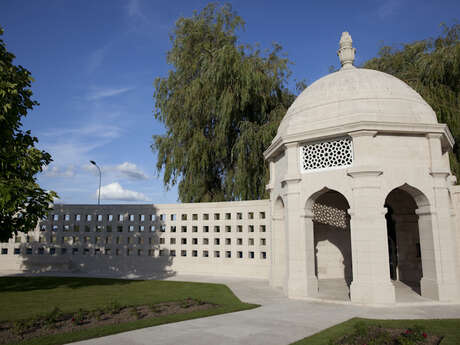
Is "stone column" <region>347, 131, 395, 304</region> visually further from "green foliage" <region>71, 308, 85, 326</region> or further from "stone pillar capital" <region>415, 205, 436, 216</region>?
"green foliage" <region>71, 308, 85, 326</region>

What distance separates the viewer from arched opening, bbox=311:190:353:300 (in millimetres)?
15156

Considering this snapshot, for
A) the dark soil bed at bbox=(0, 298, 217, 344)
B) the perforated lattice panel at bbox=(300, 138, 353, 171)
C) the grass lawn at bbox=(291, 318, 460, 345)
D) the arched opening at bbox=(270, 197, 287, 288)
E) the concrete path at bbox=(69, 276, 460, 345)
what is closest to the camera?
the grass lawn at bbox=(291, 318, 460, 345)

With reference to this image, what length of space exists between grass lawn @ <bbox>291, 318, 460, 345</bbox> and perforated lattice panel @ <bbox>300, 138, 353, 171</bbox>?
473 cm

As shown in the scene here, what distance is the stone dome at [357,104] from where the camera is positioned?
37.0 ft

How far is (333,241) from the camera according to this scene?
1612cm

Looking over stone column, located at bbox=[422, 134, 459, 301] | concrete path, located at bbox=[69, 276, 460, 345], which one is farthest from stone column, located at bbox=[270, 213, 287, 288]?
stone column, located at bbox=[422, 134, 459, 301]

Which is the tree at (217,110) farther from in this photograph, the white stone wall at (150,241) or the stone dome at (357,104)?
the stone dome at (357,104)

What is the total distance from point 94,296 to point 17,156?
5004mm

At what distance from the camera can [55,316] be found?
25.3 ft

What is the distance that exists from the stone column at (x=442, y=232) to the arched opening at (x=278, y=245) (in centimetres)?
515

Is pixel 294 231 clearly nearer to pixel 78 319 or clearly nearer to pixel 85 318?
pixel 85 318

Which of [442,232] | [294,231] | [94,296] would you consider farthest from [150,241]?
[442,232]

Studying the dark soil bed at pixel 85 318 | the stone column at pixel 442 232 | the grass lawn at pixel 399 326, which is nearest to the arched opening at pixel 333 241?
the stone column at pixel 442 232

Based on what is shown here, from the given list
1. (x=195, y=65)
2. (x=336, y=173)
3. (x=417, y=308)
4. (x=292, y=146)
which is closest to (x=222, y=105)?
(x=195, y=65)
